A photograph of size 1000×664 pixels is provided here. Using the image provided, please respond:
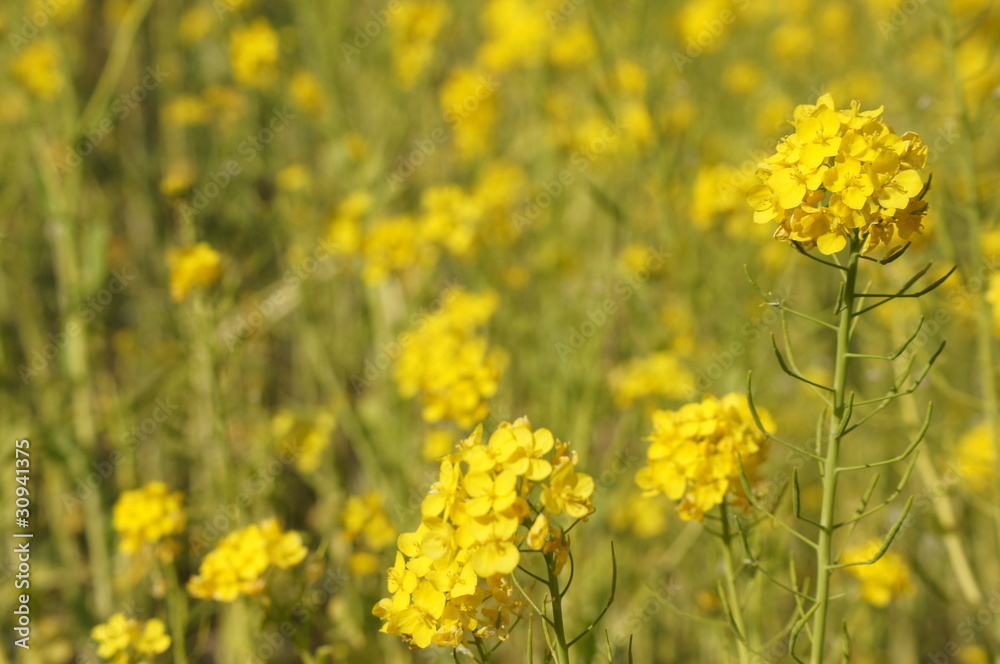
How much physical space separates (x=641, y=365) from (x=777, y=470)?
2.23 feet

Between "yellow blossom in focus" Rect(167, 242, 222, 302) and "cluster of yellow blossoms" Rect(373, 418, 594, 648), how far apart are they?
1.29m

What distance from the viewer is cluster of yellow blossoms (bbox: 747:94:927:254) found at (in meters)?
0.96

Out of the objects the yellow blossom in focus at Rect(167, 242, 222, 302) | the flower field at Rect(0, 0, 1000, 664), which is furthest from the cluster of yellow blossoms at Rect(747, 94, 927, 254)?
the yellow blossom in focus at Rect(167, 242, 222, 302)

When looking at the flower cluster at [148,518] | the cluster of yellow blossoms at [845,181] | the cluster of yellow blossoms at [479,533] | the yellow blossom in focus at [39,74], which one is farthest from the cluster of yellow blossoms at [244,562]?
the yellow blossom in focus at [39,74]

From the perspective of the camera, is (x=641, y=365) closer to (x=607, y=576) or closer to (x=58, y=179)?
(x=607, y=576)

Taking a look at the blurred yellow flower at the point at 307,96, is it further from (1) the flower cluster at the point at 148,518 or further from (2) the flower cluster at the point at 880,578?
(2) the flower cluster at the point at 880,578

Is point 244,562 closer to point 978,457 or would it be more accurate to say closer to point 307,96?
point 978,457

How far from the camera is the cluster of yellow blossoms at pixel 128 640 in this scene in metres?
1.44

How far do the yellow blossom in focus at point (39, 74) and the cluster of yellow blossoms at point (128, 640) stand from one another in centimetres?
227

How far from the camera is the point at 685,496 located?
1281 millimetres

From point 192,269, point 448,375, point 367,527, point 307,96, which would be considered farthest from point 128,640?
point 307,96

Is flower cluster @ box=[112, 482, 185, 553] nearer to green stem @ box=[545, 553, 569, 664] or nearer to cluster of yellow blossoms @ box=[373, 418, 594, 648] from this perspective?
cluster of yellow blossoms @ box=[373, 418, 594, 648]

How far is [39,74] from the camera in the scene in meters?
3.20

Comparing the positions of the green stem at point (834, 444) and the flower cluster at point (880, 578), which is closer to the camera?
the green stem at point (834, 444)
